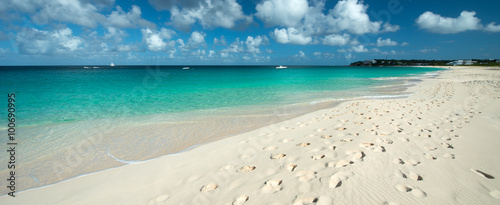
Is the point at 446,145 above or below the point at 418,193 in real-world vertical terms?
above

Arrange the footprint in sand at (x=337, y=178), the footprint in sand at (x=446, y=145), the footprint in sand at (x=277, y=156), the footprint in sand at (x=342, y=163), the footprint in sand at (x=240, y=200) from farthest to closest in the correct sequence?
the footprint in sand at (x=446, y=145)
the footprint in sand at (x=277, y=156)
the footprint in sand at (x=342, y=163)
the footprint in sand at (x=337, y=178)
the footprint in sand at (x=240, y=200)

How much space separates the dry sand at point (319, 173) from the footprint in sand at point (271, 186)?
0.8 inches

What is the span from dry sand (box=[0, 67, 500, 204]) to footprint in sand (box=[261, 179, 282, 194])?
2 centimetres

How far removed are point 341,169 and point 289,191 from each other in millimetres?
1133

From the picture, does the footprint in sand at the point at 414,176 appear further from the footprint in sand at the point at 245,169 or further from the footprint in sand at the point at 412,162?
the footprint in sand at the point at 245,169

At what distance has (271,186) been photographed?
3.33m

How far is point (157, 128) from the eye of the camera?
7992mm

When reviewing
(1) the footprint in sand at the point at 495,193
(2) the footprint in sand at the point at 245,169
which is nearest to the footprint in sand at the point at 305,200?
(2) the footprint in sand at the point at 245,169

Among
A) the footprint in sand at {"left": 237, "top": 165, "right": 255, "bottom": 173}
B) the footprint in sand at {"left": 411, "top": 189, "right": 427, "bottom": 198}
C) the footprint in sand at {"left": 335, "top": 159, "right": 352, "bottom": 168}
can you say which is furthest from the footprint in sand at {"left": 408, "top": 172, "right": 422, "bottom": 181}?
the footprint in sand at {"left": 237, "top": 165, "right": 255, "bottom": 173}

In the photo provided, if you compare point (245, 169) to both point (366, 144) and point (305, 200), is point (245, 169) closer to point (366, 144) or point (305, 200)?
point (305, 200)

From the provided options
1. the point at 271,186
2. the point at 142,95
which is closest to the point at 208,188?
the point at 271,186

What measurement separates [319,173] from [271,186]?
88 centimetres

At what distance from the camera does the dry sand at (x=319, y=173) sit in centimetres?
304

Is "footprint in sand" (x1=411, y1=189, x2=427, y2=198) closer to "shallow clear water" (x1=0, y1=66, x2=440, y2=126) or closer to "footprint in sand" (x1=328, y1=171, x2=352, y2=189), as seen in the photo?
"footprint in sand" (x1=328, y1=171, x2=352, y2=189)
